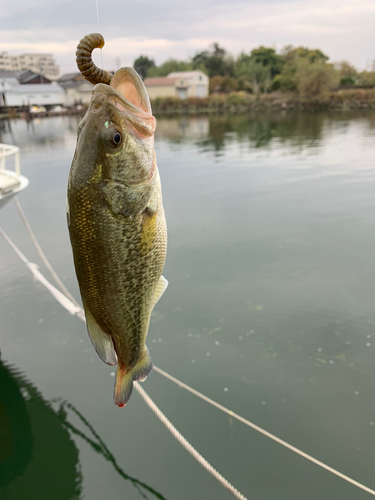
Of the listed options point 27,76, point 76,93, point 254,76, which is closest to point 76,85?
point 76,93

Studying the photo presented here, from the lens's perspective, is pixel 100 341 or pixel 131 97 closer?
pixel 131 97

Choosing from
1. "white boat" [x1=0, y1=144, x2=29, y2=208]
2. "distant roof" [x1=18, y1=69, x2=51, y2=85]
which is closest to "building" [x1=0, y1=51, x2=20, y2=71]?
"distant roof" [x1=18, y1=69, x2=51, y2=85]

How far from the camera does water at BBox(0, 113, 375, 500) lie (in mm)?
4156

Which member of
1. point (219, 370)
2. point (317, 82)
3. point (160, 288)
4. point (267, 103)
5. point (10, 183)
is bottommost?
point (219, 370)

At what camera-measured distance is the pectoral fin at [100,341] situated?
1583 mm

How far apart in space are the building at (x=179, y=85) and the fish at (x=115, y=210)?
76.7 metres

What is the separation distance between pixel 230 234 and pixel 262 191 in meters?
4.45

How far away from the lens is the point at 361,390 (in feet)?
16.0

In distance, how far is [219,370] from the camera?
542 centimetres

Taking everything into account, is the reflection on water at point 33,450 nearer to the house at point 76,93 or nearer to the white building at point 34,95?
the white building at point 34,95

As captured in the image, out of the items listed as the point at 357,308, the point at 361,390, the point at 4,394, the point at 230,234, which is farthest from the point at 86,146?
the point at 230,234

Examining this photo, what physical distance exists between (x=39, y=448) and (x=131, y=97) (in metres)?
4.90

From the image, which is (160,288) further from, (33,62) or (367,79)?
(33,62)

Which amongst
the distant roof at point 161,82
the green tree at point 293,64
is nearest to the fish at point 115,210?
the green tree at point 293,64
